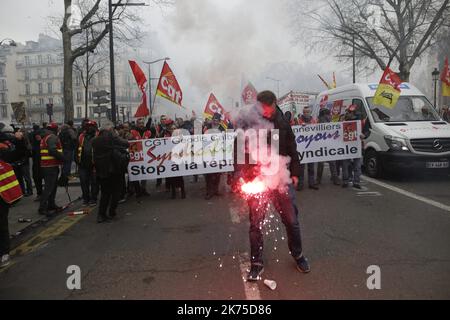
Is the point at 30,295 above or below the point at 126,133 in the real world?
below

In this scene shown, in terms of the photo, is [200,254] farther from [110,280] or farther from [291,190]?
[291,190]

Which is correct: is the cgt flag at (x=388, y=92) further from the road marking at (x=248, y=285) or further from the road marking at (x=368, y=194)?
the road marking at (x=248, y=285)

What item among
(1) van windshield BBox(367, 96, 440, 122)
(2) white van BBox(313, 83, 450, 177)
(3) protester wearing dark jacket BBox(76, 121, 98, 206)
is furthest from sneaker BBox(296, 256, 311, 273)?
(1) van windshield BBox(367, 96, 440, 122)

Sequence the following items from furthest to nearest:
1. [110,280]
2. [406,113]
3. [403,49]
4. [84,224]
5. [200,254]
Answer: [403,49] → [406,113] → [84,224] → [200,254] → [110,280]

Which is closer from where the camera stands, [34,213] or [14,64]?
[34,213]

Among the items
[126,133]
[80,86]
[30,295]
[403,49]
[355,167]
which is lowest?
[30,295]

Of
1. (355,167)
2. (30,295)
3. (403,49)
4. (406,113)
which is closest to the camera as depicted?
(30,295)

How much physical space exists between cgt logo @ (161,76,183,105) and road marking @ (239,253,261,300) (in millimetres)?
6717

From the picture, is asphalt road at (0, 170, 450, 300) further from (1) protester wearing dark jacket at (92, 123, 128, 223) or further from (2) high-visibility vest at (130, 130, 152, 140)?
(2) high-visibility vest at (130, 130, 152, 140)

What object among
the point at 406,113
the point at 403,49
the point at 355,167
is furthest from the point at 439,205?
the point at 403,49

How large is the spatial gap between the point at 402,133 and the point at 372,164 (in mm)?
1167

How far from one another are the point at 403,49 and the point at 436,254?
69.9ft

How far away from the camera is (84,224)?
655cm

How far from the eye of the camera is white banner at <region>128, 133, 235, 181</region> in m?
8.52
